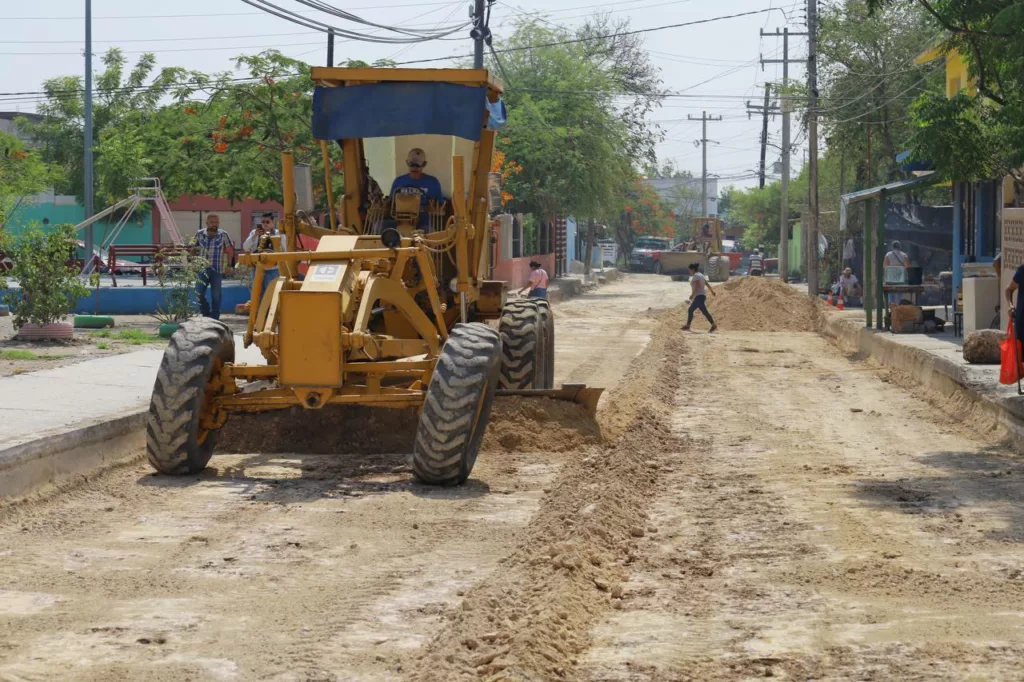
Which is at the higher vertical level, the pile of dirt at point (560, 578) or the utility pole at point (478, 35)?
the utility pole at point (478, 35)

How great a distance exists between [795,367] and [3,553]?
14636 mm

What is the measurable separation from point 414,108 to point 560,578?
600cm

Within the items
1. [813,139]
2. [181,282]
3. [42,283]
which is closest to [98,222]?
[813,139]

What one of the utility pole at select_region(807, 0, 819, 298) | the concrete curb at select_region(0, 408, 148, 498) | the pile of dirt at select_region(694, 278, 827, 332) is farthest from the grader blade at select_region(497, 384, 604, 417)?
the utility pole at select_region(807, 0, 819, 298)

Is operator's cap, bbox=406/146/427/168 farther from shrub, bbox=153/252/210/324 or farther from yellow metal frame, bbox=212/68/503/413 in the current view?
shrub, bbox=153/252/210/324

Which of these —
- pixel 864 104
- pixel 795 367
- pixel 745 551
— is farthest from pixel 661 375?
pixel 864 104

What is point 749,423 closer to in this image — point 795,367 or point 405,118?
point 405,118

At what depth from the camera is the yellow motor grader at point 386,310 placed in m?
9.50

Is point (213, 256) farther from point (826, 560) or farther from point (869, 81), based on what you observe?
point (869, 81)

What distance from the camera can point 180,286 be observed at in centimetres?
1992

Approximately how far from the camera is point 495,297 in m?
12.8

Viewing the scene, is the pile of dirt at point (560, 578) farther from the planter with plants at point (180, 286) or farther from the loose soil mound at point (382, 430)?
the planter with plants at point (180, 286)

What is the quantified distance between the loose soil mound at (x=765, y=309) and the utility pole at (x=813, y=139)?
0.79 m

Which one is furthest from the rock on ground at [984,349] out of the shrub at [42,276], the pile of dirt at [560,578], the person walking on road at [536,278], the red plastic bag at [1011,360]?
the shrub at [42,276]
